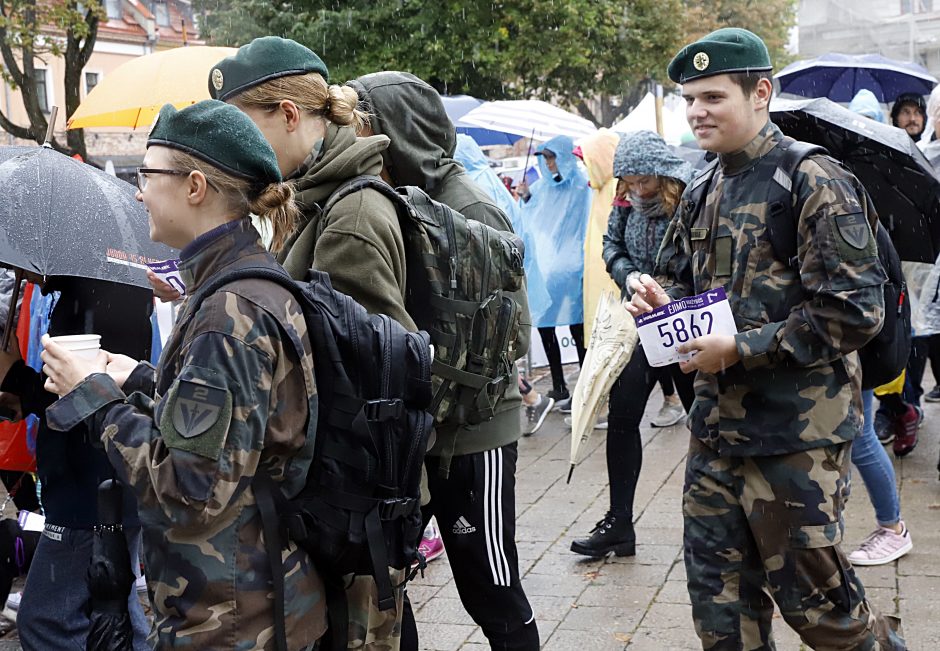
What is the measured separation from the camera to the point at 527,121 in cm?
1173

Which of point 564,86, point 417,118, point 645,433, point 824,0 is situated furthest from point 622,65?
point 417,118

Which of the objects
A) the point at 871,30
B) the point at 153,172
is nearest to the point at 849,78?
the point at 153,172

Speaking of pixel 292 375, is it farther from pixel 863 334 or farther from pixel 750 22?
pixel 750 22

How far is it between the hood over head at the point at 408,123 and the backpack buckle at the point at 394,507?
4.34 ft

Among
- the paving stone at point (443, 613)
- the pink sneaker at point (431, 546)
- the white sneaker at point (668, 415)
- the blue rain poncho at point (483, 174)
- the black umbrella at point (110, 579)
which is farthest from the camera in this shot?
the white sneaker at point (668, 415)

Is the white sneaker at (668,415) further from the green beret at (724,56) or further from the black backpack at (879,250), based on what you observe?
the green beret at (724,56)

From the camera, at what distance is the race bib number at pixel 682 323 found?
128 inches

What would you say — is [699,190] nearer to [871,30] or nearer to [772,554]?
[772,554]

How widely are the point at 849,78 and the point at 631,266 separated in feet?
32.8

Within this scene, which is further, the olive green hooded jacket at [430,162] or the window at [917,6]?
the window at [917,6]

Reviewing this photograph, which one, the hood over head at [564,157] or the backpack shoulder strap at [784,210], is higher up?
the backpack shoulder strap at [784,210]

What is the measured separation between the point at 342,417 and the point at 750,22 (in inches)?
1465

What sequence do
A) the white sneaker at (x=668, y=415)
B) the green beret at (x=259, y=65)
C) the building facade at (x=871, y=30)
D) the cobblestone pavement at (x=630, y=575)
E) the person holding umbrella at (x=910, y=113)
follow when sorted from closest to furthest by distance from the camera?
1. the green beret at (x=259, y=65)
2. the cobblestone pavement at (x=630, y=575)
3. the white sneaker at (x=668, y=415)
4. the person holding umbrella at (x=910, y=113)
5. the building facade at (x=871, y=30)

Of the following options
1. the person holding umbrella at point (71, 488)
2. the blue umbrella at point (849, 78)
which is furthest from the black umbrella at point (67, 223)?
the blue umbrella at point (849, 78)
